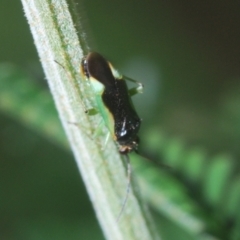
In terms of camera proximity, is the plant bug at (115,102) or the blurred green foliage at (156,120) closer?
the plant bug at (115,102)

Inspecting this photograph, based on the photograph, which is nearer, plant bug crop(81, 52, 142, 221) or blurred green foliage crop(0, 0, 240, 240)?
plant bug crop(81, 52, 142, 221)

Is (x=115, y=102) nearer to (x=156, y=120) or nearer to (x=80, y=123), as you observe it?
(x=80, y=123)

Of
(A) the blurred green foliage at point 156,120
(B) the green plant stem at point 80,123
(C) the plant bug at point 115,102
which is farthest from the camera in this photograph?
(A) the blurred green foliage at point 156,120

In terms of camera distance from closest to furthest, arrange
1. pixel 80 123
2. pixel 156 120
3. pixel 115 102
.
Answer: pixel 80 123
pixel 115 102
pixel 156 120

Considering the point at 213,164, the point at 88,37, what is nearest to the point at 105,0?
the point at 213,164

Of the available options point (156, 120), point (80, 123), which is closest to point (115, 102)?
point (80, 123)

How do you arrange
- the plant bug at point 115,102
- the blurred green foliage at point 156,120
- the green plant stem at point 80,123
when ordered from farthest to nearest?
the blurred green foliage at point 156,120 → the plant bug at point 115,102 → the green plant stem at point 80,123
